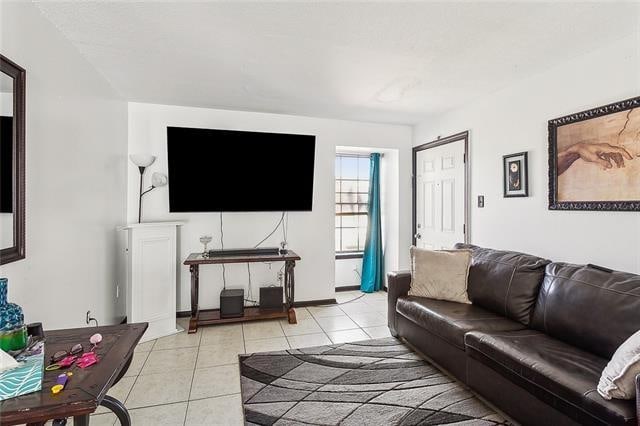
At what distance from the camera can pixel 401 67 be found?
2668mm

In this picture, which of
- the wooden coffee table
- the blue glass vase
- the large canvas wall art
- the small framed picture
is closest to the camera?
the wooden coffee table

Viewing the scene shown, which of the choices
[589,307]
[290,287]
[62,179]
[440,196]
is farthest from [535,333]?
[62,179]

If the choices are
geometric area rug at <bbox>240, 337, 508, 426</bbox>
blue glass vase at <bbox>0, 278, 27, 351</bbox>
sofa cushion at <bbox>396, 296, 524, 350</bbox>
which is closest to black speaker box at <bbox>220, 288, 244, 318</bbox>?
geometric area rug at <bbox>240, 337, 508, 426</bbox>

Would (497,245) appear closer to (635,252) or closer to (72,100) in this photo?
(635,252)

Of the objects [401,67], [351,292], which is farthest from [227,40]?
[351,292]

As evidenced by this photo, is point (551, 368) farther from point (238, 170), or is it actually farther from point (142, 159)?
point (142, 159)

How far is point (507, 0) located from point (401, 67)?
3.10 feet

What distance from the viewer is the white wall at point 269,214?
3.67 metres

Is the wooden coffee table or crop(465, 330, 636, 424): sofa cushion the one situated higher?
the wooden coffee table

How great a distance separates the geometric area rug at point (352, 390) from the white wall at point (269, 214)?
53.9 inches

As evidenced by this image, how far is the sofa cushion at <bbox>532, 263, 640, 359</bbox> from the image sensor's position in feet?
5.68

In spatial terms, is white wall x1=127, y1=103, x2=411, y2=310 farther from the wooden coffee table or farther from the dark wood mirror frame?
the wooden coffee table

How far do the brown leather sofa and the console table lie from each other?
1425 mm

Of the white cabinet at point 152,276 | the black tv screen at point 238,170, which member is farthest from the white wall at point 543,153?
the white cabinet at point 152,276
